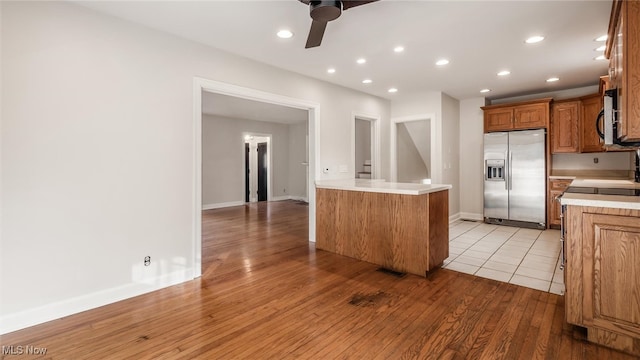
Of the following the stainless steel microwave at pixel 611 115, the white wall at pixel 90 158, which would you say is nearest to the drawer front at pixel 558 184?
the stainless steel microwave at pixel 611 115

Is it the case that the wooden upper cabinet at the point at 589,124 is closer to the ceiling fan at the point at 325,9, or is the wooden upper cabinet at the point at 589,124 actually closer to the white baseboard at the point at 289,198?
the ceiling fan at the point at 325,9

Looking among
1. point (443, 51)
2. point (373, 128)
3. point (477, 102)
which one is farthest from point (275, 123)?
point (443, 51)

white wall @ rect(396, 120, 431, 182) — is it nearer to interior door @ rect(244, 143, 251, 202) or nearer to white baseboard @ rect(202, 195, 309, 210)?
white baseboard @ rect(202, 195, 309, 210)

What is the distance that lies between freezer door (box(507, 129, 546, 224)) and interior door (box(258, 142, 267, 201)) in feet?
21.5

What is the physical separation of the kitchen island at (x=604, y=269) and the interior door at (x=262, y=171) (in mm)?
8260

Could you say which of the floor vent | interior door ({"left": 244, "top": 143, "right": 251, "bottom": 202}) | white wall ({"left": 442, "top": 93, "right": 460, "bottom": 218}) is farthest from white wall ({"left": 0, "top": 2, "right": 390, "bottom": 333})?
interior door ({"left": 244, "top": 143, "right": 251, "bottom": 202})

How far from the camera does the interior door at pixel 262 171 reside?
9.59 meters

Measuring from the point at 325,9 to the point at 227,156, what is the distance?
22.4 ft

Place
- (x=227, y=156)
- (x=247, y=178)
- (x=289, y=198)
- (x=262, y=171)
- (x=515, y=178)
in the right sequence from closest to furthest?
(x=515, y=178), (x=227, y=156), (x=247, y=178), (x=262, y=171), (x=289, y=198)

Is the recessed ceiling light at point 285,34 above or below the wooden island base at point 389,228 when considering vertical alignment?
above

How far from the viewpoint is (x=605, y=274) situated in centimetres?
191

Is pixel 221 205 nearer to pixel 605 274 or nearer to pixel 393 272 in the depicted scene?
pixel 393 272

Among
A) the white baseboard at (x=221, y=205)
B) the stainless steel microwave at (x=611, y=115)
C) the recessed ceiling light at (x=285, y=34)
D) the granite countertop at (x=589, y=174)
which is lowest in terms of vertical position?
the white baseboard at (x=221, y=205)

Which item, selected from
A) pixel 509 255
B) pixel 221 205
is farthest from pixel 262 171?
pixel 509 255
